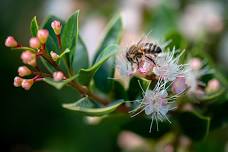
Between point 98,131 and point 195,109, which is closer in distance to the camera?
point 195,109

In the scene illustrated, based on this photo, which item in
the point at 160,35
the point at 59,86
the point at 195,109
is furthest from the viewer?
the point at 160,35

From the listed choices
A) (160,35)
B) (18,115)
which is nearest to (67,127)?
(18,115)

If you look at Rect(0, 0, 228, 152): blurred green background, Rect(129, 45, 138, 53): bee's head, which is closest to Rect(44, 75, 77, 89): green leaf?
Rect(129, 45, 138, 53): bee's head

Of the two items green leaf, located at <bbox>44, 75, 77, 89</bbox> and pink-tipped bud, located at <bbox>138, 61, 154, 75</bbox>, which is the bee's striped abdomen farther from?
green leaf, located at <bbox>44, 75, 77, 89</bbox>

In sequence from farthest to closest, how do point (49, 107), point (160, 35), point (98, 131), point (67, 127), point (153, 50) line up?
point (49, 107) → point (67, 127) → point (98, 131) → point (160, 35) → point (153, 50)

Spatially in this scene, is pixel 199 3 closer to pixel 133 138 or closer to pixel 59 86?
pixel 133 138

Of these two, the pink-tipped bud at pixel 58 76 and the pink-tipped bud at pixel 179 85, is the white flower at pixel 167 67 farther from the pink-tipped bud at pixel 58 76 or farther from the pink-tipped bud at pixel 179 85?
the pink-tipped bud at pixel 58 76

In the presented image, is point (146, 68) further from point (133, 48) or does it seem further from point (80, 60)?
point (80, 60)

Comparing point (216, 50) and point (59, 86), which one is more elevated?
point (216, 50)
